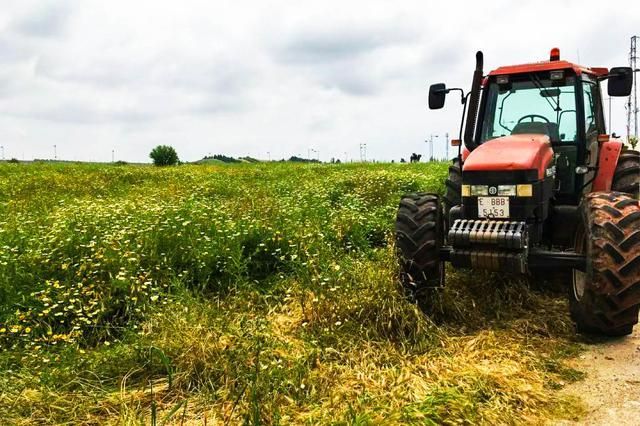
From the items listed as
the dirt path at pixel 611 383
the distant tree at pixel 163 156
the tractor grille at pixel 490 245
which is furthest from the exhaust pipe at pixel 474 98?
the distant tree at pixel 163 156

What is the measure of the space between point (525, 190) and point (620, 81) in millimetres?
1840

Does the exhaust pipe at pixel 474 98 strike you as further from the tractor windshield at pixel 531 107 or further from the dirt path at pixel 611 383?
the dirt path at pixel 611 383

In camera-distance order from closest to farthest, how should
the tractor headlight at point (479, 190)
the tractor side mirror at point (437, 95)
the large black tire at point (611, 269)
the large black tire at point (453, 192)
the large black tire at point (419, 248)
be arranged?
the large black tire at point (611, 269)
the tractor headlight at point (479, 190)
the large black tire at point (419, 248)
the tractor side mirror at point (437, 95)
the large black tire at point (453, 192)

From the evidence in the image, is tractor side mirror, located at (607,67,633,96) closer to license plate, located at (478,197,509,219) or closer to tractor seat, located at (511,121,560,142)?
tractor seat, located at (511,121,560,142)

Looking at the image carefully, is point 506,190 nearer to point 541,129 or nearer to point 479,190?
point 479,190

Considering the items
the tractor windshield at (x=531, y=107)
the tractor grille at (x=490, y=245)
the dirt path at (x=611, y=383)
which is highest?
the tractor windshield at (x=531, y=107)

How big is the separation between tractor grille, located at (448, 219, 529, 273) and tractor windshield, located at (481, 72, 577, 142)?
1509 mm

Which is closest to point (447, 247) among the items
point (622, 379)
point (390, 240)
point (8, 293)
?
point (390, 240)

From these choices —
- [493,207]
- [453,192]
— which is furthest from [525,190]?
[453,192]

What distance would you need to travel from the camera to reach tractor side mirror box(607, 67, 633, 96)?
4992mm

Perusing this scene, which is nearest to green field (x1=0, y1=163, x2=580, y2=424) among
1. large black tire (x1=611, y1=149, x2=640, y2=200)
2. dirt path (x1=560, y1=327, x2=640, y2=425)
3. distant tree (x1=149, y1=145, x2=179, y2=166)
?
dirt path (x1=560, y1=327, x2=640, y2=425)

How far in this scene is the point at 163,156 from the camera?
5419 cm

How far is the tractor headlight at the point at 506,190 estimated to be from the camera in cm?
421

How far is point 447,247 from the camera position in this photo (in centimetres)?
457
